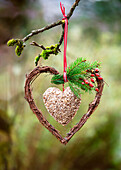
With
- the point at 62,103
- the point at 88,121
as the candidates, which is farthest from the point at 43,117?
the point at 88,121

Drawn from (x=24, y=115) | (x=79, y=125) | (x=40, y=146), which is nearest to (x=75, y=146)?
(x=40, y=146)

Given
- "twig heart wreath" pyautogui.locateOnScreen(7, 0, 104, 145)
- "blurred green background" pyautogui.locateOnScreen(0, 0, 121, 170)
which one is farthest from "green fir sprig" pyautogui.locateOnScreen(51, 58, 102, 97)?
"blurred green background" pyautogui.locateOnScreen(0, 0, 121, 170)

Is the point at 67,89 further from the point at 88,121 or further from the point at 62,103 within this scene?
the point at 88,121

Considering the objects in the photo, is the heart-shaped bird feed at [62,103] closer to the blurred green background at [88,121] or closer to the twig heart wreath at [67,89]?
the twig heart wreath at [67,89]

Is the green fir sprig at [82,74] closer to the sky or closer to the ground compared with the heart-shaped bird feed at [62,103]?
closer to the sky

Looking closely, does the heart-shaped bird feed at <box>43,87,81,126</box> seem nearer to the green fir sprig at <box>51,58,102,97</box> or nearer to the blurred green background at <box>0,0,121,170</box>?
the green fir sprig at <box>51,58,102,97</box>

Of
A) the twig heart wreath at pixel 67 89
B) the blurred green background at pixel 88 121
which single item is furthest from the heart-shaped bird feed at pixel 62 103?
the blurred green background at pixel 88 121

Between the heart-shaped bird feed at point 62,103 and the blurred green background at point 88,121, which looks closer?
the heart-shaped bird feed at point 62,103
